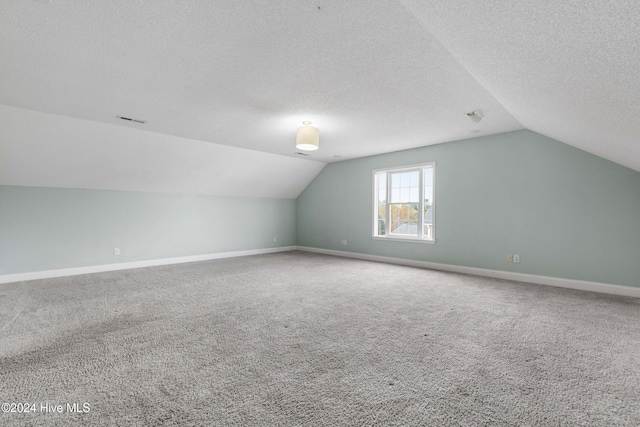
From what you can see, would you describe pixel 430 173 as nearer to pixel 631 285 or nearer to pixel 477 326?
pixel 631 285

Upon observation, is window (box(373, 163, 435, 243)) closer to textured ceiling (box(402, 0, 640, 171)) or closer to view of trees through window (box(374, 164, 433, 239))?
view of trees through window (box(374, 164, 433, 239))

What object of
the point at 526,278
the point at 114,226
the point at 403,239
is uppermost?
the point at 114,226

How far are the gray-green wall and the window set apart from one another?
174mm

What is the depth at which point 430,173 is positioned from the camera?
540 centimetres

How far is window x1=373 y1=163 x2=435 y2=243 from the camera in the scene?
5.41 meters

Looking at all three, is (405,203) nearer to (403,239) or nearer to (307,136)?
(403,239)

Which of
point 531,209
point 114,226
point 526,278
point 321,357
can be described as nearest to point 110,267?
point 114,226

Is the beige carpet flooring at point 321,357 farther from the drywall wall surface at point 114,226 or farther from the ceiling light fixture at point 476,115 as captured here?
the ceiling light fixture at point 476,115

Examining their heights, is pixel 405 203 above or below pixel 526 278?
above

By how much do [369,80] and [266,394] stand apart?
267 cm

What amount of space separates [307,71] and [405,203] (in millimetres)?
3891

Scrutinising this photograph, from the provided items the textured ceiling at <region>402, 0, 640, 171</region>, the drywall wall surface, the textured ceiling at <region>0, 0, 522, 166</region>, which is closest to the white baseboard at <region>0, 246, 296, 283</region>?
the drywall wall surface

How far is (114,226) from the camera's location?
5.18 m

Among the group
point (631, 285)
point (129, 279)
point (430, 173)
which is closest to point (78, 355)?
point (129, 279)
